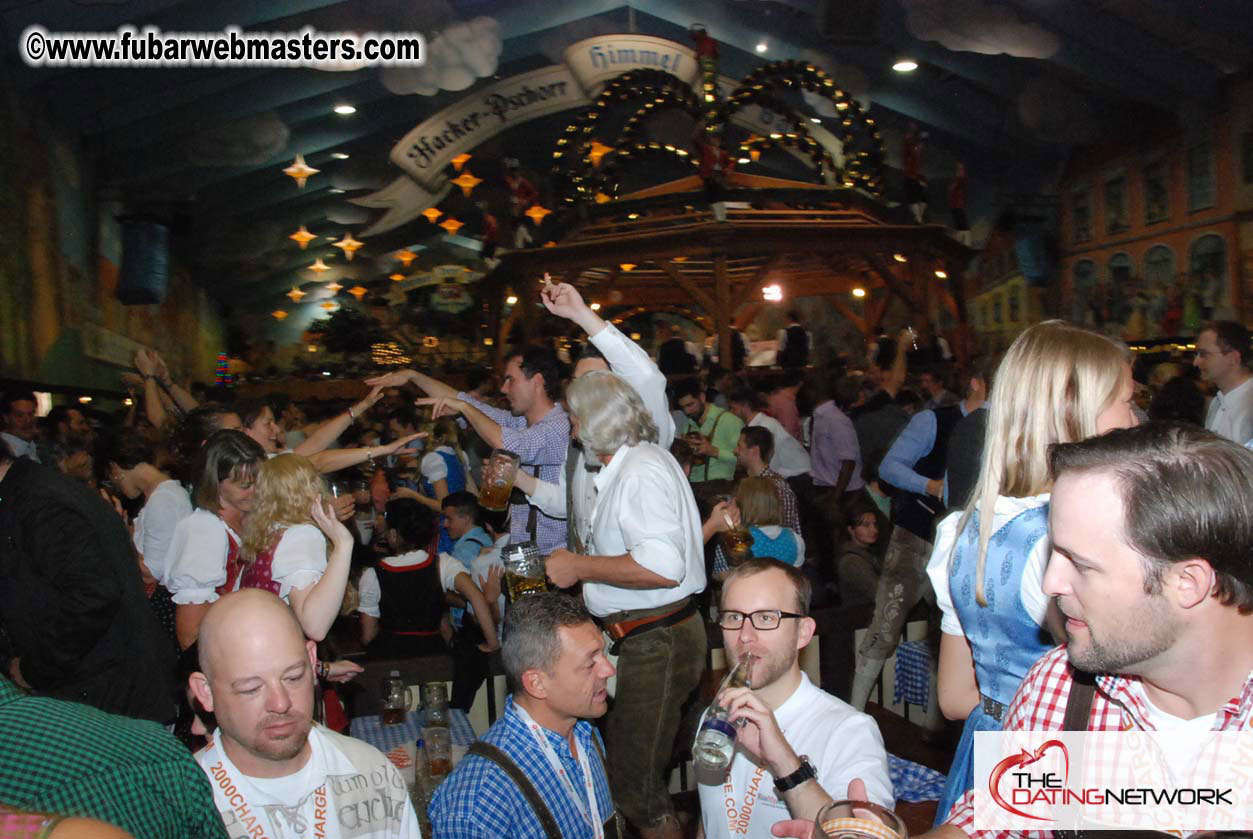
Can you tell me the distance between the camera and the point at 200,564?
306cm

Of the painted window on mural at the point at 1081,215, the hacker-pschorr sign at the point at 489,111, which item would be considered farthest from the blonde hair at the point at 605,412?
the painted window on mural at the point at 1081,215

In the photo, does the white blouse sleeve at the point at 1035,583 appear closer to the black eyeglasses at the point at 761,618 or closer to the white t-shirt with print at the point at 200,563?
the black eyeglasses at the point at 761,618

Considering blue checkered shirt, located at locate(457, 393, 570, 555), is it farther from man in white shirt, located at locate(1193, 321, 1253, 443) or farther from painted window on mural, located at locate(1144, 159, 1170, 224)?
painted window on mural, located at locate(1144, 159, 1170, 224)

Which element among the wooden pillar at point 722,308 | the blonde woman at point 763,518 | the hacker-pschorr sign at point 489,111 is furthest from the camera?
the hacker-pschorr sign at point 489,111

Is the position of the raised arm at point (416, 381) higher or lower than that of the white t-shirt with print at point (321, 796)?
higher

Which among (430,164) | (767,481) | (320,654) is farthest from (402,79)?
(320,654)

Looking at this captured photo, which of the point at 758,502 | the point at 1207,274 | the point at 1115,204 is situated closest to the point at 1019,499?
the point at 758,502

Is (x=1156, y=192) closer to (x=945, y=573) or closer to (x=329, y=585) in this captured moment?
(x=945, y=573)

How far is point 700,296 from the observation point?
12.7 metres

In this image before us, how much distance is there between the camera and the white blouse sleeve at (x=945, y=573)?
197 centimetres

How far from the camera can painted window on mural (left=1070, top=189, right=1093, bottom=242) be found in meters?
14.6

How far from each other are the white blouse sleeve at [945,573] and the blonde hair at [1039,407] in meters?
0.11

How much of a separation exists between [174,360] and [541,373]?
13.8 metres

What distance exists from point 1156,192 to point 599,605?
41.8ft
